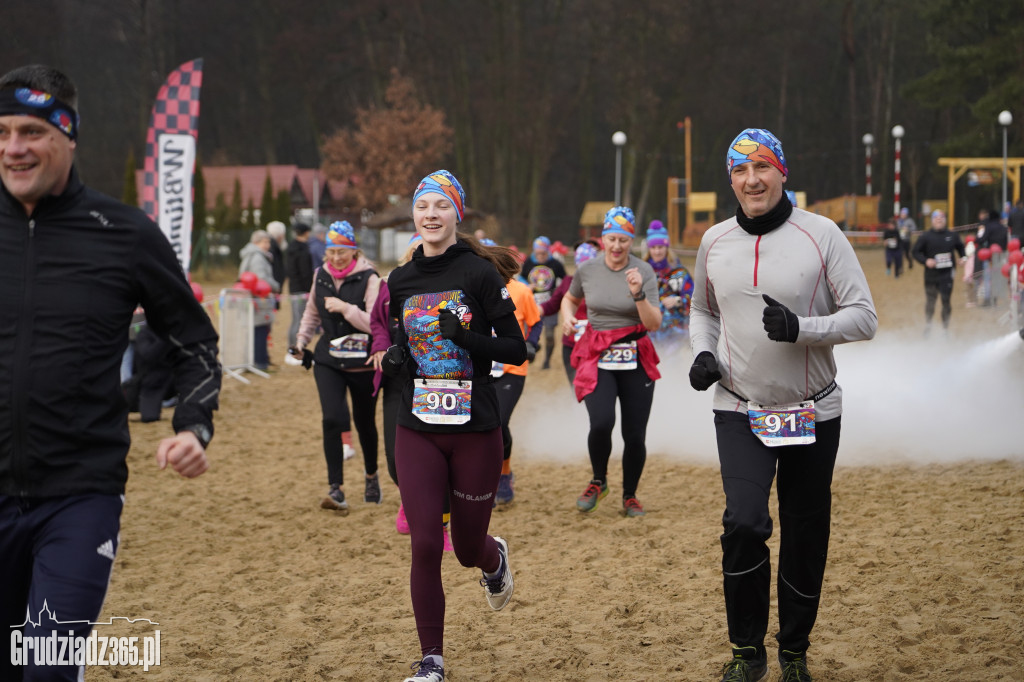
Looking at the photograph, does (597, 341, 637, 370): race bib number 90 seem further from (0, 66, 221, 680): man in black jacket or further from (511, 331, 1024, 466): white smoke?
(0, 66, 221, 680): man in black jacket

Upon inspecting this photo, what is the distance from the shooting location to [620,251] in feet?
25.0

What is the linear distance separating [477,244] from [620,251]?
2.80m

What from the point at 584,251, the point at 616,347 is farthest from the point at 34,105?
the point at 584,251

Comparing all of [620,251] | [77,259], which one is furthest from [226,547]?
[77,259]

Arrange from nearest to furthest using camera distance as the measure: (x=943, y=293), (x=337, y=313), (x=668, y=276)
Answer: (x=337, y=313)
(x=668, y=276)
(x=943, y=293)

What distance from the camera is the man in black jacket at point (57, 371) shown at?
2975 millimetres

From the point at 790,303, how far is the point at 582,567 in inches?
111

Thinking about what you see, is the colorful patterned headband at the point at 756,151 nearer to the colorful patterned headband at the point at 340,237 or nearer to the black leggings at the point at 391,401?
the black leggings at the point at 391,401

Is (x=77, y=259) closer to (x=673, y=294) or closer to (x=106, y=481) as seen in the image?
(x=106, y=481)

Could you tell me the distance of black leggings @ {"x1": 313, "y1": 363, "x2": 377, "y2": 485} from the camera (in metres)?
7.84

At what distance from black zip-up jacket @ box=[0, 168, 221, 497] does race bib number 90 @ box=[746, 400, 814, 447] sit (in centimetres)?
219

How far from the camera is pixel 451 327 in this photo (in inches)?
178

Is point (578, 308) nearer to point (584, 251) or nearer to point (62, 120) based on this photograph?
point (584, 251)

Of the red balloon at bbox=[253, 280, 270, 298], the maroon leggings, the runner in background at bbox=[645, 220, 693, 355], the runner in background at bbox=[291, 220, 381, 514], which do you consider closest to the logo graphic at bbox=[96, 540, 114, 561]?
the maroon leggings
